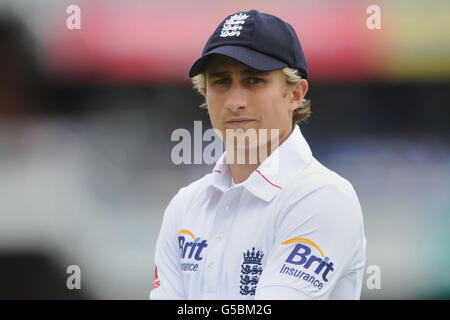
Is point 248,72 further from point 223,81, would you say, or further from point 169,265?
point 169,265

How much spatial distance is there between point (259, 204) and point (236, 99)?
0.28 m

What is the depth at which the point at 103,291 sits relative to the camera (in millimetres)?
3564

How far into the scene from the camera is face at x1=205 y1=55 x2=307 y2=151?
1.40 meters

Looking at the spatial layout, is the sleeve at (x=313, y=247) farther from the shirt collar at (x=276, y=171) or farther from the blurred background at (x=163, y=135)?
the blurred background at (x=163, y=135)

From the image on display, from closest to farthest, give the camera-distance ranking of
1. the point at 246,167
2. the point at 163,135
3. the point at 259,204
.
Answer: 1. the point at 259,204
2. the point at 246,167
3. the point at 163,135

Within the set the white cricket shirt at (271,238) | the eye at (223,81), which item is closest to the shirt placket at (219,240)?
the white cricket shirt at (271,238)

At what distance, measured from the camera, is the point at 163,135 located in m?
3.74

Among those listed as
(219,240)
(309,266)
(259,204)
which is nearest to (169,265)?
(219,240)

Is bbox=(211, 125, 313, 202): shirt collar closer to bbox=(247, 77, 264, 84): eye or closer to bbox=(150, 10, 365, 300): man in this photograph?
bbox=(150, 10, 365, 300): man

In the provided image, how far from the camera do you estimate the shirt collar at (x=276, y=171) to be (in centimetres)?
137

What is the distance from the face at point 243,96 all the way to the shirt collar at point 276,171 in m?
0.06

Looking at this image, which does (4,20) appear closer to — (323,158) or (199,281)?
(323,158)

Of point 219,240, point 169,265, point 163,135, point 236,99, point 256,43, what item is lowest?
point 169,265
